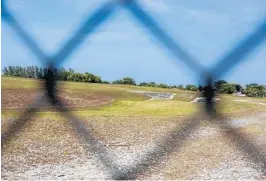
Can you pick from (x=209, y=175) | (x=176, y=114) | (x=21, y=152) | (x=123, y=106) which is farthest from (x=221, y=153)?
(x=123, y=106)

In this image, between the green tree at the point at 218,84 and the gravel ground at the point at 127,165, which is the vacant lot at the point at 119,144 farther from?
the green tree at the point at 218,84

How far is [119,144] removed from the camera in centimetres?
358

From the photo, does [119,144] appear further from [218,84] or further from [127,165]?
[218,84]

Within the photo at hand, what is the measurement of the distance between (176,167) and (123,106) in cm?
227

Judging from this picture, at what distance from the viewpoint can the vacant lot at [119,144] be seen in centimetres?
212

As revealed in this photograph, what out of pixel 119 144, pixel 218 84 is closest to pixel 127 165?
pixel 119 144

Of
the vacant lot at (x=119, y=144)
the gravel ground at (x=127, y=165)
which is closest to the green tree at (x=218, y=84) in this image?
the vacant lot at (x=119, y=144)

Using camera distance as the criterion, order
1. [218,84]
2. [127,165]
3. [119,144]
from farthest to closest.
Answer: [119,144] < [127,165] < [218,84]

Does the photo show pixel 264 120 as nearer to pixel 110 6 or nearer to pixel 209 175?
pixel 209 175

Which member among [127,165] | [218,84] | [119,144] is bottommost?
[119,144]

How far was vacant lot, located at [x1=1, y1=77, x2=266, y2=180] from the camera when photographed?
6.95 ft

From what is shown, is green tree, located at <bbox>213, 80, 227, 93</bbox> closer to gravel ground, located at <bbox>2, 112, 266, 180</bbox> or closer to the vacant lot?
the vacant lot

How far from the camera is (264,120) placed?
4383 millimetres

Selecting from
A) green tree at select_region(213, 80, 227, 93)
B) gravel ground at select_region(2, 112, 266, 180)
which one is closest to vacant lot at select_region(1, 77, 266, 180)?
gravel ground at select_region(2, 112, 266, 180)
